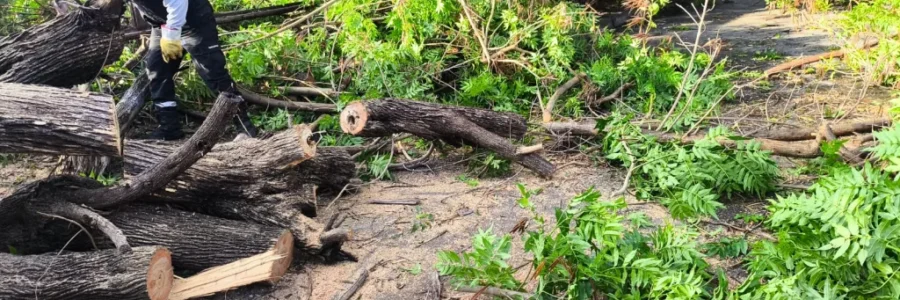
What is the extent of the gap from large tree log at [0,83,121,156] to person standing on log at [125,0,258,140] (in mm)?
1782

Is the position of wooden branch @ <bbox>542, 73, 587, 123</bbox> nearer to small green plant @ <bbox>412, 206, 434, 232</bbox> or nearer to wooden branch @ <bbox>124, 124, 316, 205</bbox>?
small green plant @ <bbox>412, 206, 434, 232</bbox>

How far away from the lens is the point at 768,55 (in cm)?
756

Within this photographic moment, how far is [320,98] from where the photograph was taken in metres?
5.98

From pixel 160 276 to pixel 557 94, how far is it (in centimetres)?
356

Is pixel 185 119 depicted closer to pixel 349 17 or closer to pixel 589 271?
pixel 349 17

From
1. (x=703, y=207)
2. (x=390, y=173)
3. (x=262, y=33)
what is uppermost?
(x=262, y=33)

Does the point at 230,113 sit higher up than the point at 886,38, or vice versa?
the point at 230,113

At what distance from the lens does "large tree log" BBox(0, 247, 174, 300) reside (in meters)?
2.88

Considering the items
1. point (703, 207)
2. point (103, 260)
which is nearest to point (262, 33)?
point (103, 260)

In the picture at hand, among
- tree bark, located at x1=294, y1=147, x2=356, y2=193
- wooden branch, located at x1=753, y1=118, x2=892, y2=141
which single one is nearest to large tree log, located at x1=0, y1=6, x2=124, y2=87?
tree bark, located at x1=294, y1=147, x2=356, y2=193

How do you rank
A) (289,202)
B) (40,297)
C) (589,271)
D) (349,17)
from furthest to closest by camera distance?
(349,17)
(289,202)
(40,297)
(589,271)

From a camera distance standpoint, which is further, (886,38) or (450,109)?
(886,38)

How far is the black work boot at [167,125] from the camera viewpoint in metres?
5.30

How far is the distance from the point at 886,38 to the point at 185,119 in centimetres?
586
